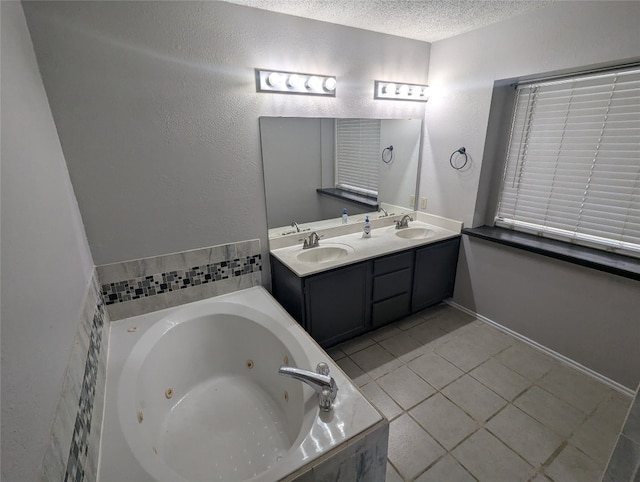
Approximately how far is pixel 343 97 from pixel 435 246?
1440mm

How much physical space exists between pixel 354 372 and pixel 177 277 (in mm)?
1402

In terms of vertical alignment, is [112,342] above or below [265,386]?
above

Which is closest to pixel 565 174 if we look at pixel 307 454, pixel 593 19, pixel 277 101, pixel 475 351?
pixel 593 19

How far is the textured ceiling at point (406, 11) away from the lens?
1.82 m

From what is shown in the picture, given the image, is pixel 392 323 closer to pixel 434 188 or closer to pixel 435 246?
pixel 435 246

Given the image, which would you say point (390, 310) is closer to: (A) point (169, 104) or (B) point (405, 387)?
(B) point (405, 387)

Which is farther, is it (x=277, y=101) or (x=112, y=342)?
(x=277, y=101)

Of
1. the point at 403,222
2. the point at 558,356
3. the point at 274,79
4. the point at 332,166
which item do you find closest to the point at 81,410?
the point at 274,79

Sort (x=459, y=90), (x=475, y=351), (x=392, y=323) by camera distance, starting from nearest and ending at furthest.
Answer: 1. (x=475, y=351)
2. (x=459, y=90)
3. (x=392, y=323)

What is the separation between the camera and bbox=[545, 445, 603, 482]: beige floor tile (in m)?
1.46

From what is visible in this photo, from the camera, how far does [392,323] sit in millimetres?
2668

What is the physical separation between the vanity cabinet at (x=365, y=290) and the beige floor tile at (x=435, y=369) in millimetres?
409

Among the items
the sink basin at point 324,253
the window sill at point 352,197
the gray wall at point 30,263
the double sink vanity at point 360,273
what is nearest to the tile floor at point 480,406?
the double sink vanity at point 360,273

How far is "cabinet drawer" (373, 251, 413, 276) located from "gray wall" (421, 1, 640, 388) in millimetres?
642
